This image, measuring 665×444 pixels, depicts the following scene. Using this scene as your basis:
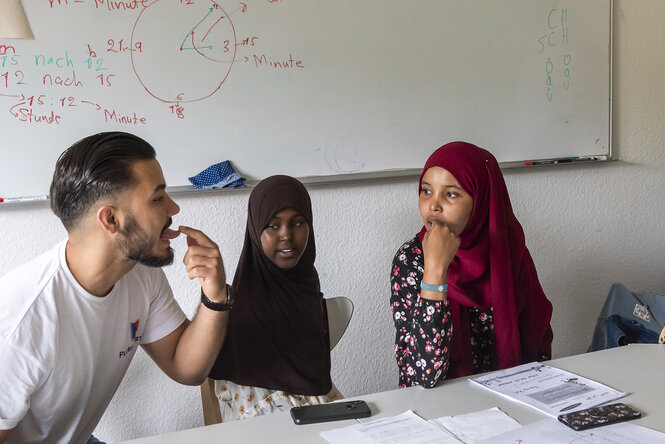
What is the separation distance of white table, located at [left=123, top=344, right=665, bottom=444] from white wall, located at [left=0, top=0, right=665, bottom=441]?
0.89m

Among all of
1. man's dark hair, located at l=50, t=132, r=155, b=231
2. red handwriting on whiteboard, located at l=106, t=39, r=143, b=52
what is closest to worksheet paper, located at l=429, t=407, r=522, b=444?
man's dark hair, located at l=50, t=132, r=155, b=231

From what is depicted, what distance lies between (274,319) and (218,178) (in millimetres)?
515

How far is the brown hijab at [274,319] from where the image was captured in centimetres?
A: 187

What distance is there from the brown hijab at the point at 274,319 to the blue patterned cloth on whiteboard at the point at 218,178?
0.55 feet

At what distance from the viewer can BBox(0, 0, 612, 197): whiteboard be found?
196cm

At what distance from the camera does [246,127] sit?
7.21ft

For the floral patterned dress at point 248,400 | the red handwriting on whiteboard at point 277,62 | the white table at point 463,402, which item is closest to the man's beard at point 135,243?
the white table at point 463,402

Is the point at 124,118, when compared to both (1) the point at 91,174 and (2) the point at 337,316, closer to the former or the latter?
(1) the point at 91,174

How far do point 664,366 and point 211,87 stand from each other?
1.52 meters

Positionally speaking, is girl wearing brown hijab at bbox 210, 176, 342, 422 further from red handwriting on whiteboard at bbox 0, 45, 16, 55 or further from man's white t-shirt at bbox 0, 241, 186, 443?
red handwriting on whiteboard at bbox 0, 45, 16, 55

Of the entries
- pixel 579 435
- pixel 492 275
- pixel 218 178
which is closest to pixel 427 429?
pixel 579 435

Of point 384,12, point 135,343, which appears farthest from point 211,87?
point 135,343

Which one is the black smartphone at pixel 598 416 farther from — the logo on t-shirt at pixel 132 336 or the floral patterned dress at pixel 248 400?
the logo on t-shirt at pixel 132 336

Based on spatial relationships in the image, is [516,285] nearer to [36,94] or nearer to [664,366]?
[664,366]
